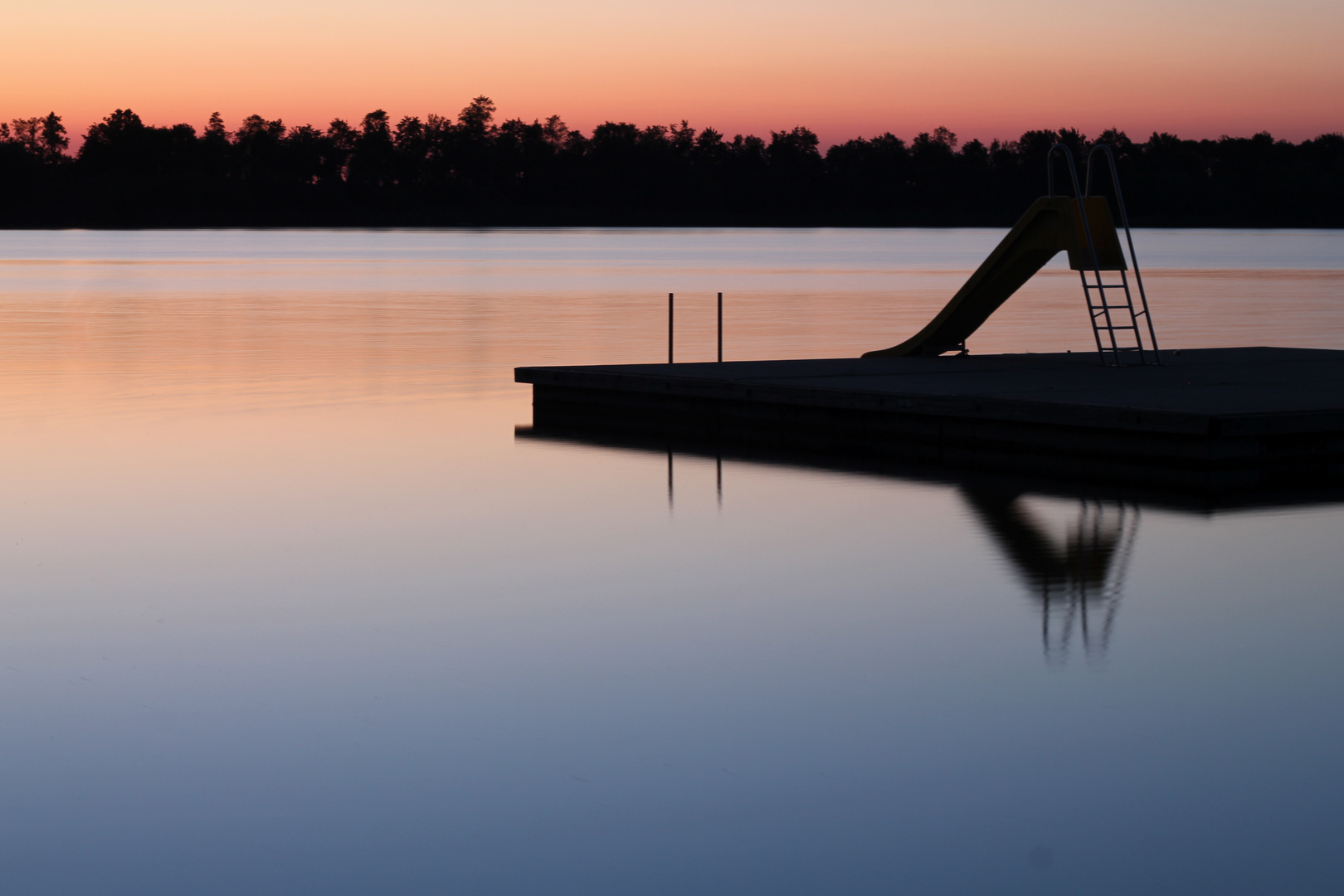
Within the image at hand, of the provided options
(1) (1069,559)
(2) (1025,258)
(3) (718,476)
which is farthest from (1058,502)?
(2) (1025,258)

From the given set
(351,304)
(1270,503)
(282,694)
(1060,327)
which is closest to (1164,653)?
(282,694)

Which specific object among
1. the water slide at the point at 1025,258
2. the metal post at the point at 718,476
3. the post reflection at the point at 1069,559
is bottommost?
the metal post at the point at 718,476

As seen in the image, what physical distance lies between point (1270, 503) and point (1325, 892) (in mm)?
7264

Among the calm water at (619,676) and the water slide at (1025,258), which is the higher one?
the water slide at (1025,258)

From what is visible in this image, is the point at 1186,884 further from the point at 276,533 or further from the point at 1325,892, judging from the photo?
the point at 276,533

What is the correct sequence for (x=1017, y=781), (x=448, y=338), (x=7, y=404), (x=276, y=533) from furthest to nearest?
(x=448, y=338)
(x=7, y=404)
(x=276, y=533)
(x=1017, y=781)

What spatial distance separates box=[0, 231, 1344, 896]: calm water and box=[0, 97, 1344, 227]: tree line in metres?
148

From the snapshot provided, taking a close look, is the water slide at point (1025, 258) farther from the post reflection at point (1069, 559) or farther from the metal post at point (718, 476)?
the post reflection at point (1069, 559)

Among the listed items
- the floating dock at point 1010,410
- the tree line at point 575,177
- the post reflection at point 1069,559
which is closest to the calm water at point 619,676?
the post reflection at point 1069,559

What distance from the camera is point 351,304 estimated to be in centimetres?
3672

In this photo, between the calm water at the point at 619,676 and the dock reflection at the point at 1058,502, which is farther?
the dock reflection at the point at 1058,502

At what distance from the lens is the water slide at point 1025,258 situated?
17.3 metres

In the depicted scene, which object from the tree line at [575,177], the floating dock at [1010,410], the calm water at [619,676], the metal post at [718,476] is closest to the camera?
the calm water at [619,676]

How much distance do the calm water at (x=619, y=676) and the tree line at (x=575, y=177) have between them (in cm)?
14787
